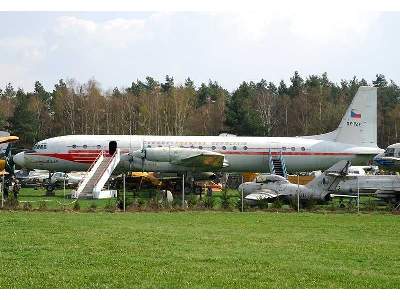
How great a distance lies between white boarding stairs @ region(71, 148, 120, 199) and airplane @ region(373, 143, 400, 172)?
48.8ft

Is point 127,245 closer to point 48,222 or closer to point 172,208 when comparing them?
point 48,222

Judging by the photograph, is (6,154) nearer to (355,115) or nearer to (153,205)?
(153,205)

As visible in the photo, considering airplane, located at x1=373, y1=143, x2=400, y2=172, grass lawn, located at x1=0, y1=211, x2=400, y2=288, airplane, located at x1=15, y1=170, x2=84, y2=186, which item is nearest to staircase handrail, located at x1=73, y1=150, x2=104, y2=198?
airplane, located at x1=15, y1=170, x2=84, y2=186

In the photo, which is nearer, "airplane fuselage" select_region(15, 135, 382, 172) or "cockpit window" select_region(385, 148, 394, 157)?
"cockpit window" select_region(385, 148, 394, 157)

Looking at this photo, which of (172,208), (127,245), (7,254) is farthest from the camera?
(172,208)

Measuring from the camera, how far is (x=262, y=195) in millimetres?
32594

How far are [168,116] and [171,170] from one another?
48.9m

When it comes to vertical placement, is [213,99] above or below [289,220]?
above

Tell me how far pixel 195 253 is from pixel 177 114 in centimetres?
7702

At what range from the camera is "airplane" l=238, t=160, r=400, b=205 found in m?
33.0

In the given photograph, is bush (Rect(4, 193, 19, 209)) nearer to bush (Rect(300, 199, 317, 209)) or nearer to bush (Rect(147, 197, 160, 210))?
bush (Rect(147, 197, 160, 210))

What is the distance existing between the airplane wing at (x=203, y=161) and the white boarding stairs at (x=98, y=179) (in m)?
4.16

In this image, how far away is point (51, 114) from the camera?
4090 inches

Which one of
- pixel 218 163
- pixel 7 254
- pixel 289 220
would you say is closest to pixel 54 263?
pixel 7 254
